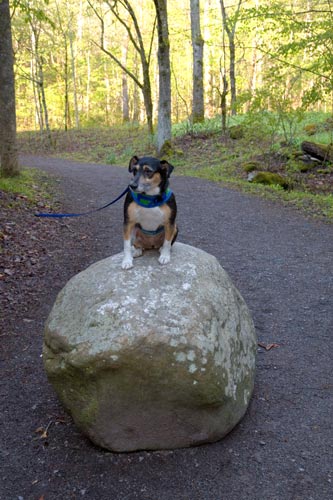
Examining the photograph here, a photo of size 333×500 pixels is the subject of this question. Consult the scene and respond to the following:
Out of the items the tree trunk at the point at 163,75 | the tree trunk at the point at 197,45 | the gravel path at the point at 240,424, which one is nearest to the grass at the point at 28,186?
the gravel path at the point at 240,424

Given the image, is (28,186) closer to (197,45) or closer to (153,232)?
(153,232)

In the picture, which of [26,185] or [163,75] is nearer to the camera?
[26,185]

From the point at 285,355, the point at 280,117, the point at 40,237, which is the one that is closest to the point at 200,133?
the point at 280,117

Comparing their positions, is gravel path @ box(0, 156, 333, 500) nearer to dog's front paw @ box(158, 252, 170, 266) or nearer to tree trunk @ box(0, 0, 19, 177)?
dog's front paw @ box(158, 252, 170, 266)

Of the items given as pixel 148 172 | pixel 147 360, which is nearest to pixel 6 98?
pixel 148 172

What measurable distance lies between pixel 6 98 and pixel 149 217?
30.0 feet

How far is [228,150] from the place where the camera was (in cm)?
1728

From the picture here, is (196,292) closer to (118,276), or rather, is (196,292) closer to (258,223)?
(118,276)

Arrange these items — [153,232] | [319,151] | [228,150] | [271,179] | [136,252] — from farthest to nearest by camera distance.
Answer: [228,150]
[319,151]
[271,179]
[136,252]
[153,232]

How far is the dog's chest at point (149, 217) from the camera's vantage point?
3.56 metres

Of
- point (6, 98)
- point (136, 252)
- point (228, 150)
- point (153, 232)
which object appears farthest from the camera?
point (228, 150)

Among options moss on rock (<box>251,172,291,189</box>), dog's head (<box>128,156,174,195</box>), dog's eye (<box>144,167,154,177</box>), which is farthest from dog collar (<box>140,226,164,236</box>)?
moss on rock (<box>251,172,291,189</box>)

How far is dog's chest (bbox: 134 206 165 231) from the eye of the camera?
3.56m

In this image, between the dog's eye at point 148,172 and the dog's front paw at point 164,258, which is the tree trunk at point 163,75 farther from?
the dog's eye at point 148,172
